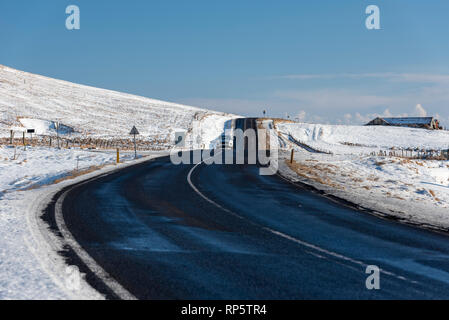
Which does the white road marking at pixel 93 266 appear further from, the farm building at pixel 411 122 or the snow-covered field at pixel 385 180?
the farm building at pixel 411 122

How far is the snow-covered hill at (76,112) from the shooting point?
62969mm

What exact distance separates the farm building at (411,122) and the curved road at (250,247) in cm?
9042

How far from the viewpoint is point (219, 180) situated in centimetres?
1895

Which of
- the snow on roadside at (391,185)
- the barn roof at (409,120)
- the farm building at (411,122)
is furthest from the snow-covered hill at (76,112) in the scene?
the barn roof at (409,120)

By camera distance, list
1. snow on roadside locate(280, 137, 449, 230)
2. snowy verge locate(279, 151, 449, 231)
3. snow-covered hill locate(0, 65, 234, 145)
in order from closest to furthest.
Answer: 1. snowy verge locate(279, 151, 449, 231)
2. snow on roadside locate(280, 137, 449, 230)
3. snow-covered hill locate(0, 65, 234, 145)

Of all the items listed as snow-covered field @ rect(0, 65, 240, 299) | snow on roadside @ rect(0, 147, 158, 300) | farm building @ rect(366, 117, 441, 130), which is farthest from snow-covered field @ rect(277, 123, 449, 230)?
farm building @ rect(366, 117, 441, 130)

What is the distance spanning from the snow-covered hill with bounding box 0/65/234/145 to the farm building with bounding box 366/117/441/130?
128 feet

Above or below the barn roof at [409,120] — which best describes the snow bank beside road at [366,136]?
below

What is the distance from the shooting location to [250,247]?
7.59 metres

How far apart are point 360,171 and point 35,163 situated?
22.5 m

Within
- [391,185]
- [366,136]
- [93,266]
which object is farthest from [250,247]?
[366,136]

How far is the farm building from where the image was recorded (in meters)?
94.2

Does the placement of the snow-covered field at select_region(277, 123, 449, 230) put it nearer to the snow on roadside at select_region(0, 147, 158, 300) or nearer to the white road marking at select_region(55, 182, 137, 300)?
the white road marking at select_region(55, 182, 137, 300)

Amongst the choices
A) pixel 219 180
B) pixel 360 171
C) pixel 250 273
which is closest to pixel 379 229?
pixel 250 273
